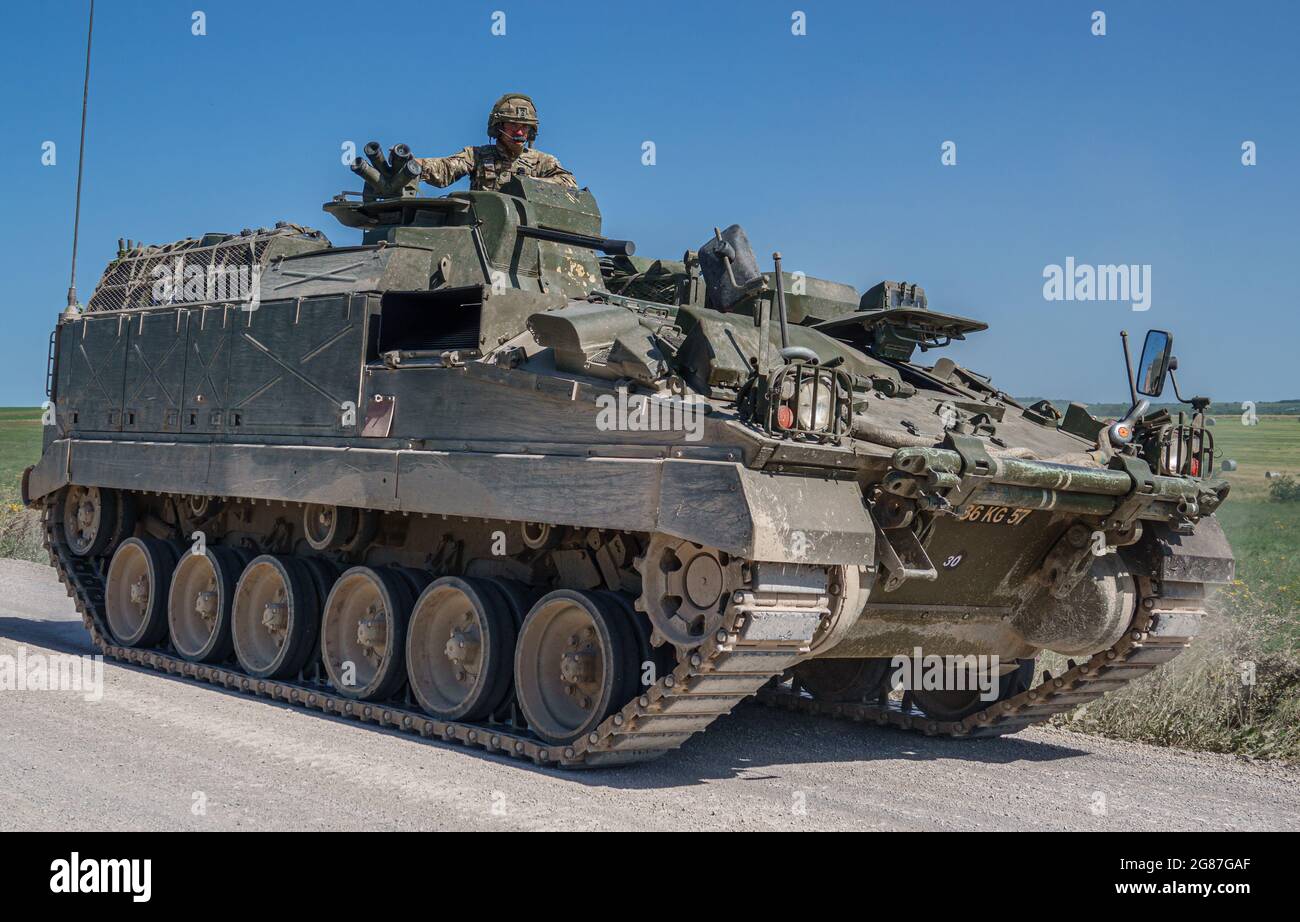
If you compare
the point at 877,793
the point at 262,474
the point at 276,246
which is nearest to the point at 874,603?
the point at 877,793

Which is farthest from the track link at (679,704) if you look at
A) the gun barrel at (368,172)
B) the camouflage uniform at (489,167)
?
the camouflage uniform at (489,167)

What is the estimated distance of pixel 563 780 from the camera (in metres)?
8.33

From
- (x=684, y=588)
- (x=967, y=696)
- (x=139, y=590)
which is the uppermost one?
(x=684, y=588)

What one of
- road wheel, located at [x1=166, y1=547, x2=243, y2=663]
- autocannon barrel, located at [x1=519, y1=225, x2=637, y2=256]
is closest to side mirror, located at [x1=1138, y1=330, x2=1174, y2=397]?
autocannon barrel, located at [x1=519, y1=225, x2=637, y2=256]

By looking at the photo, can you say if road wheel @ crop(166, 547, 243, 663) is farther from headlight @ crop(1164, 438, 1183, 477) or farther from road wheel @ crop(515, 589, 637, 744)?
headlight @ crop(1164, 438, 1183, 477)

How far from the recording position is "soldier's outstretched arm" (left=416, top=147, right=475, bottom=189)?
12.9 metres

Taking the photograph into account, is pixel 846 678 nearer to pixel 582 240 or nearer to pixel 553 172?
pixel 582 240

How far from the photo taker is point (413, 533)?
11.0 meters

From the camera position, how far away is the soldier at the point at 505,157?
13.0 metres

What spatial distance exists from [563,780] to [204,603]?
5173 millimetres

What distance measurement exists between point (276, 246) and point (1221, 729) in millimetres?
8154

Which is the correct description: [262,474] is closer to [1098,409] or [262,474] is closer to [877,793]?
[877,793]

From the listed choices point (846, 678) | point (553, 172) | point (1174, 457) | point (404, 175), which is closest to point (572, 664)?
point (846, 678)

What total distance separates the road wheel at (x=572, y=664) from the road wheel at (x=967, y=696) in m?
3.19
